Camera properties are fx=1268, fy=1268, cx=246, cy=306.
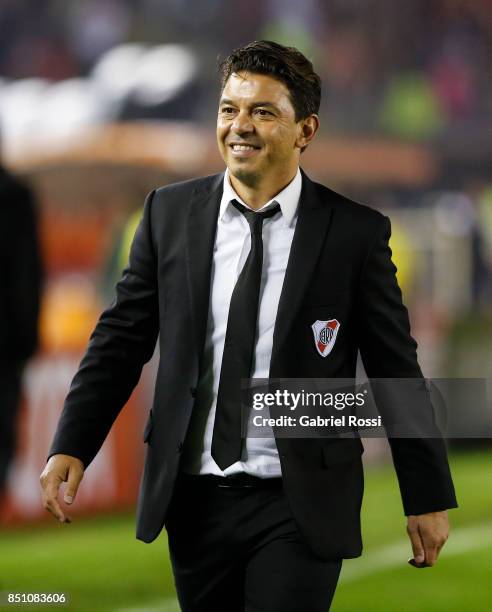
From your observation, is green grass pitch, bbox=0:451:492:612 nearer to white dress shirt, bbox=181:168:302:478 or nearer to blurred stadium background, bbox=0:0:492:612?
blurred stadium background, bbox=0:0:492:612

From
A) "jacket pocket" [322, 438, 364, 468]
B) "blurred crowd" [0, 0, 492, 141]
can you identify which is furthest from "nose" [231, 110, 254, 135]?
"blurred crowd" [0, 0, 492, 141]

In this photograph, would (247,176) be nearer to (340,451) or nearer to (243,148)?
(243,148)

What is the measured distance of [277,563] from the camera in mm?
2309

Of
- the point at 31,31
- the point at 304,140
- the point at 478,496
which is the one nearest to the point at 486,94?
the point at 31,31

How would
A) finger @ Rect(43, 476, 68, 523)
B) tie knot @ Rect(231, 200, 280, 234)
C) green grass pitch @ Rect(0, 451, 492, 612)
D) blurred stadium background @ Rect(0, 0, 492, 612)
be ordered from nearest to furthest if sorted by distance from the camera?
1. finger @ Rect(43, 476, 68, 523)
2. tie knot @ Rect(231, 200, 280, 234)
3. green grass pitch @ Rect(0, 451, 492, 612)
4. blurred stadium background @ Rect(0, 0, 492, 612)

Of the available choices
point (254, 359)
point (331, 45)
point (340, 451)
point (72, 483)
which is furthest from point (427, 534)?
point (331, 45)

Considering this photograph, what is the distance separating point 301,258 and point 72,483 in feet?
1.94

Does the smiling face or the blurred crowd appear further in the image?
the blurred crowd

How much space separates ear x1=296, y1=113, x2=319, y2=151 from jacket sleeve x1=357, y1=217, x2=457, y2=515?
0.22m

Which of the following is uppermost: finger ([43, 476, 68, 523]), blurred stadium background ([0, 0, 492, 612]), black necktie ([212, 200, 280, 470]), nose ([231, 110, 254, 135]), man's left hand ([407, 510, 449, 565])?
blurred stadium background ([0, 0, 492, 612])

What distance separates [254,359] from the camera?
91.2 inches

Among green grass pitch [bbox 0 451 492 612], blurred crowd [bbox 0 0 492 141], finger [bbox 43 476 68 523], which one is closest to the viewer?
finger [bbox 43 476 68 523]

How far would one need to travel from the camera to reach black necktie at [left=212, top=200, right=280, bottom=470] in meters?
2.30

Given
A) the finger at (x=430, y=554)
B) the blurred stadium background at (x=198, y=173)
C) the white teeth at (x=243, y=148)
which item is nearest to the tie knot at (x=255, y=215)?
the white teeth at (x=243, y=148)
